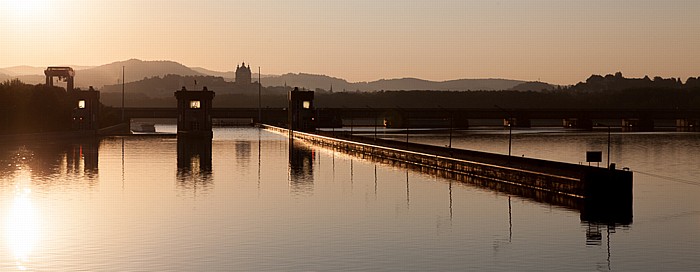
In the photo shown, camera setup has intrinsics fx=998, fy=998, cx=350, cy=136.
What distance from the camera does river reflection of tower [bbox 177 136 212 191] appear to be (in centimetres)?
6606

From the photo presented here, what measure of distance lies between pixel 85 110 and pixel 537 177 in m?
128

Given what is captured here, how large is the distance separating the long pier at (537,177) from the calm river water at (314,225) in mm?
1454

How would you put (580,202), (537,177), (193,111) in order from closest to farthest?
(580,202) → (537,177) → (193,111)

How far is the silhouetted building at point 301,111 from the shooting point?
636 feet

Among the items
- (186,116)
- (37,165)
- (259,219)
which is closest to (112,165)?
(37,165)

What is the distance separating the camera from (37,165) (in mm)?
83812

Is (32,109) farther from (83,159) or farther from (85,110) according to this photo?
(83,159)

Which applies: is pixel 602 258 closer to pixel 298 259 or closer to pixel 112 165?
pixel 298 259

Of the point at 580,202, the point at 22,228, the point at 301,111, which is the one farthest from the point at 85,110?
the point at 22,228

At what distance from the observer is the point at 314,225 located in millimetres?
42531

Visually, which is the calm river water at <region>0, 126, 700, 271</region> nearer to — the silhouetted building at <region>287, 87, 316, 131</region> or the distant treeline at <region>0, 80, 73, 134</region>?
the distant treeline at <region>0, 80, 73, 134</region>

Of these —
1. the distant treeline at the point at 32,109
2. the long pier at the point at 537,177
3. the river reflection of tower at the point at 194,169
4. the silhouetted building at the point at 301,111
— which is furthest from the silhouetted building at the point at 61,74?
the long pier at the point at 537,177

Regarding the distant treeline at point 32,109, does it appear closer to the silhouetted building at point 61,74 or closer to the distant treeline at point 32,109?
the distant treeline at point 32,109

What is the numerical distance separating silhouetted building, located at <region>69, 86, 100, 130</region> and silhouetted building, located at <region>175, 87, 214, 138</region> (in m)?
16.7
